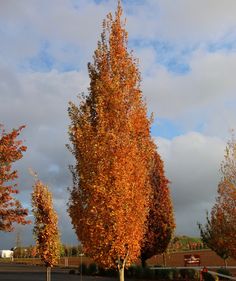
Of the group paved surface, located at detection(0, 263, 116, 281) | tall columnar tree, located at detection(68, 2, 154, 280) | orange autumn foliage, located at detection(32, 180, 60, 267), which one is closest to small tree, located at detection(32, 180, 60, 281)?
orange autumn foliage, located at detection(32, 180, 60, 267)

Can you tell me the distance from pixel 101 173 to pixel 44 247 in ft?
32.2

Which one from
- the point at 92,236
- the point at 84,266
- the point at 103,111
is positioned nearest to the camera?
the point at 92,236

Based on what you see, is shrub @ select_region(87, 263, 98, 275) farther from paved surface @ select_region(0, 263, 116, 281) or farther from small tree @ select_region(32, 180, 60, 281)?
small tree @ select_region(32, 180, 60, 281)

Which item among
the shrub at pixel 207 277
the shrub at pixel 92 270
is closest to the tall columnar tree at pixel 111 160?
the shrub at pixel 207 277

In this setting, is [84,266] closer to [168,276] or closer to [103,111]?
[168,276]

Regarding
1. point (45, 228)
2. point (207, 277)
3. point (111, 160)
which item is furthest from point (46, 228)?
point (207, 277)

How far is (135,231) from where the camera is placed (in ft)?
42.5

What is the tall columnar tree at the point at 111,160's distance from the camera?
42.0 ft

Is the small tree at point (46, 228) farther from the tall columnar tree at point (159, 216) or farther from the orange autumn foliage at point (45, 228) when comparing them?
the tall columnar tree at point (159, 216)

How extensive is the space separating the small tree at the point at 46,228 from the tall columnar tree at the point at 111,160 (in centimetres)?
771

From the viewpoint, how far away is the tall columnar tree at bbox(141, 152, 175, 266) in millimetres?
33656

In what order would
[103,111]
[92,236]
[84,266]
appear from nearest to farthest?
[92,236] < [103,111] < [84,266]

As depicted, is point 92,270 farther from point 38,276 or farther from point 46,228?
point 46,228

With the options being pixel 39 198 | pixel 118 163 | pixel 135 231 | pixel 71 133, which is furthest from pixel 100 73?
pixel 39 198
